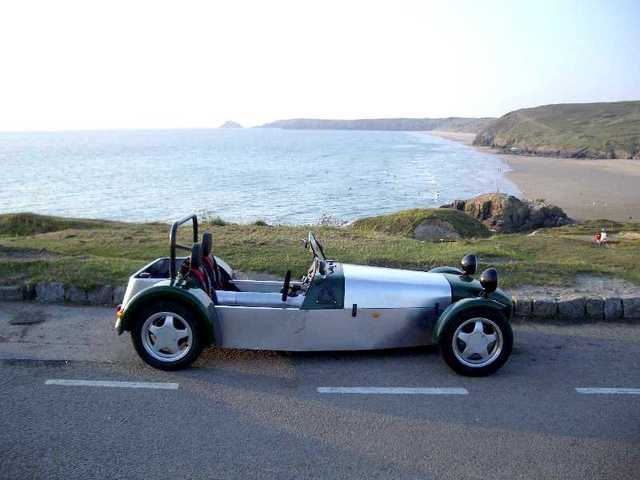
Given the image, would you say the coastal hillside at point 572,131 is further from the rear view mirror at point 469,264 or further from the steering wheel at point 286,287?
the steering wheel at point 286,287

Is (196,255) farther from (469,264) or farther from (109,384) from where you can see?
(469,264)

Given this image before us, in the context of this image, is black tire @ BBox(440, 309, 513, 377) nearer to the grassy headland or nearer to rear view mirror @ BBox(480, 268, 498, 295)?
rear view mirror @ BBox(480, 268, 498, 295)

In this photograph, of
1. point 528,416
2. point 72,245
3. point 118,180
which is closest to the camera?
point 528,416

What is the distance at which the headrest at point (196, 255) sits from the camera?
5.69 meters

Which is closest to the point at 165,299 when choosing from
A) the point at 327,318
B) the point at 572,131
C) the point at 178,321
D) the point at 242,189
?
the point at 178,321

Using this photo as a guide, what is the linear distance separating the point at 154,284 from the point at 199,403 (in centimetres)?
150

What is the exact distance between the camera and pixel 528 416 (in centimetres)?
469

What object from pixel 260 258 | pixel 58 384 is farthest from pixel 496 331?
pixel 260 258

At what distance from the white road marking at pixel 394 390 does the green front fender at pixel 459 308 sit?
498 millimetres

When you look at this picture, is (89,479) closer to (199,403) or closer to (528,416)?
(199,403)

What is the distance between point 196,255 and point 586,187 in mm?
52237

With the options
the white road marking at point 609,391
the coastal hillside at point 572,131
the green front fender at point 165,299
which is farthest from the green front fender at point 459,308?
the coastal hillside at point 572,131

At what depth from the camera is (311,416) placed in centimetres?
463

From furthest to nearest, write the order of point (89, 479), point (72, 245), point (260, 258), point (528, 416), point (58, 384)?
point (72, 245) → point (260, 258) → point (58, 384) → point (528, 416) → point (89, 479)
